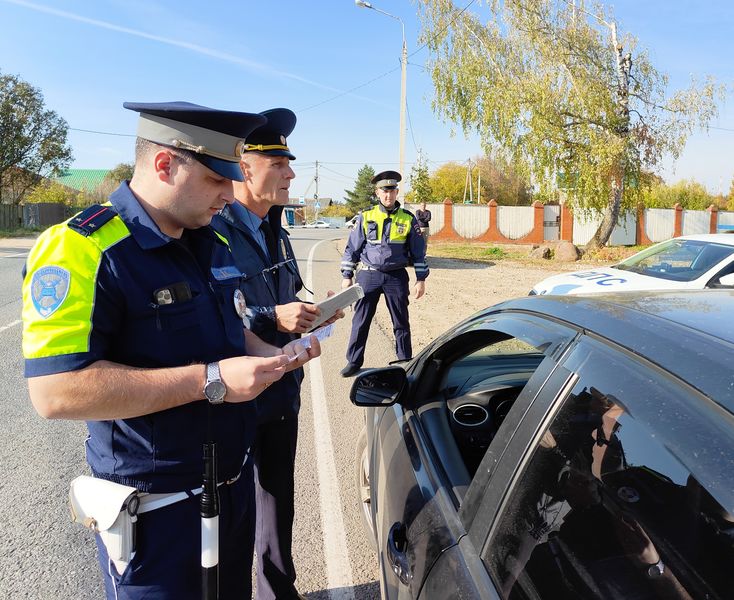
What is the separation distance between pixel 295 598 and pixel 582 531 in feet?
5.64

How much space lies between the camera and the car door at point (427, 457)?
1.51 metres

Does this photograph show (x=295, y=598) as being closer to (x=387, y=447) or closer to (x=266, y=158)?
(x=387, y=447)

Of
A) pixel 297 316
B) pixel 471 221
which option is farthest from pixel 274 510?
pixel 471 221

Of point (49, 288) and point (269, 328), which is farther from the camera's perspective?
point (269, 328)

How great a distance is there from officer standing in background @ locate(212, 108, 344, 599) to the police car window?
1.26 m

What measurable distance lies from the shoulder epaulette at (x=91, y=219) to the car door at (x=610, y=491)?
3.82 ft

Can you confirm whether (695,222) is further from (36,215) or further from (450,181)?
(36,215)

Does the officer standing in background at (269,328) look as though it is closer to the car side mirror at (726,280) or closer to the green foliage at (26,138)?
the car side mirror at (726,280)

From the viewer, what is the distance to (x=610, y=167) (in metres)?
19.1

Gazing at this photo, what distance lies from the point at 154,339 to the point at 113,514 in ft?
1.50

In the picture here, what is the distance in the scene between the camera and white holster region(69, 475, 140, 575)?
146 cm

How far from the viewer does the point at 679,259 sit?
8.24 meters

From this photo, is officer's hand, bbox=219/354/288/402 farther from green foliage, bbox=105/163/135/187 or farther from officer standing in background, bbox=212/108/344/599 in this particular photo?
green foliage, bbox=105/163/135/187

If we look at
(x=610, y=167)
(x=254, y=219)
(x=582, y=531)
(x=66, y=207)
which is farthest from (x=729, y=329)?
(x=66, y=207)
